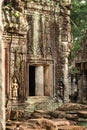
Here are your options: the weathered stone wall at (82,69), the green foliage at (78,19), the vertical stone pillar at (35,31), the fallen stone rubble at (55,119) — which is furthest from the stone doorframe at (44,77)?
the green foliage at (78,19)

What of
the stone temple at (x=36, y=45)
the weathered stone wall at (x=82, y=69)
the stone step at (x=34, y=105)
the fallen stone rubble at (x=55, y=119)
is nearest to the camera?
the fallen stone rubble at (x=55, y=119)

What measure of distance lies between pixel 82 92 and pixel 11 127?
766 cm

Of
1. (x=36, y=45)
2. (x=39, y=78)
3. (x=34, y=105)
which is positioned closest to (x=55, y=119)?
(x=34, y=105)

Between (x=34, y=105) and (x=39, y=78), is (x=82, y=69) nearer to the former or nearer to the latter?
(x=39, y=78)

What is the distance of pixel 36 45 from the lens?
37.9 ft

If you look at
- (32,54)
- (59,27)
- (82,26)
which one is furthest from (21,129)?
(82,26)

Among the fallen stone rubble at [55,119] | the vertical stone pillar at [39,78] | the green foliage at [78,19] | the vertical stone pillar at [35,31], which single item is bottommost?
the fallen stone rubble at [55,119]

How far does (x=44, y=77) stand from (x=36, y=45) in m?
1.20

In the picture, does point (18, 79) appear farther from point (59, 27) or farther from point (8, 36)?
point (59, 27)

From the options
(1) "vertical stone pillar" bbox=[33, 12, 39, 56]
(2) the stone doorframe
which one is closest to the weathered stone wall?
(2) the stone doorframe

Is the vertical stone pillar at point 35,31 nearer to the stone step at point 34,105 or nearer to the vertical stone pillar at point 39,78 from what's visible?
the vertical stone pillar at point 39,78

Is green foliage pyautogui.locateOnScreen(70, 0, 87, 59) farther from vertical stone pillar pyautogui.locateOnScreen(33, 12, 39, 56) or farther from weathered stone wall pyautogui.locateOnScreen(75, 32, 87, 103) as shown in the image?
vertical stone pillar pyautogui.locateOnScreen(33, 12, 39, 56)

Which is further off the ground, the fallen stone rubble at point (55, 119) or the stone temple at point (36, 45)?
the stone temple at point (36, 45)

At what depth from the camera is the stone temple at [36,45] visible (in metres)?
10.2
